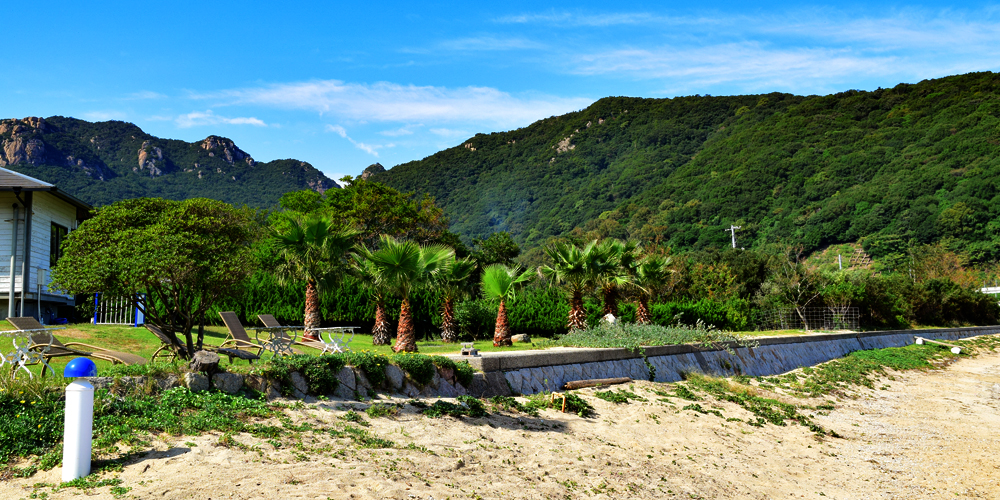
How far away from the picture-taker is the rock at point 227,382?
23.8ft

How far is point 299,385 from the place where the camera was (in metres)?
8.02

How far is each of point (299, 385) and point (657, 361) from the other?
867cm

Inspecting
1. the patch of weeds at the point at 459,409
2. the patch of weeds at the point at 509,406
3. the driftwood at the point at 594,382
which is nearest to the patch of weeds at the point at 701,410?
the driftwood at the point at 594,382

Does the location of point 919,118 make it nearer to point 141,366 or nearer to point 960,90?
point 960,90

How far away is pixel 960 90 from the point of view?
271 feet

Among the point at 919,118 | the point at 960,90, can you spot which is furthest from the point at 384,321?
the point at 960,90

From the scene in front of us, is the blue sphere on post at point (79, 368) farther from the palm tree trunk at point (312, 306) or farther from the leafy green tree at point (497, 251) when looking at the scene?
the leafy green tree at point (497, 251)

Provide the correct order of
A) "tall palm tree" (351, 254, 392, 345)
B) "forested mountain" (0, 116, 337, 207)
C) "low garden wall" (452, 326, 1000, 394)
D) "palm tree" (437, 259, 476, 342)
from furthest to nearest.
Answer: "forested mountain" (0, 116, 337, 207), "palm tree" (437, 259, 476, 342), "tall palm tree" (351, 254, 392, 345), "low garden wall" (452, 326, 1000, 394)

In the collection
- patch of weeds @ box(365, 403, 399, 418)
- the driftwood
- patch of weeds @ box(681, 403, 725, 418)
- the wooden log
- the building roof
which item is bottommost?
the wooden log

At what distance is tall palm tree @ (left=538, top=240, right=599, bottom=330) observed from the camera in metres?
19.2

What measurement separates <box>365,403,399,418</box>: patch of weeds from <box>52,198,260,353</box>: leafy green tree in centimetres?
340

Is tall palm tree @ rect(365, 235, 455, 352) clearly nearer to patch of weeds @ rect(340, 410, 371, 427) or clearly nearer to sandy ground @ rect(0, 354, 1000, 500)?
sandy ground @ rect(0, 354, 1000, 500)

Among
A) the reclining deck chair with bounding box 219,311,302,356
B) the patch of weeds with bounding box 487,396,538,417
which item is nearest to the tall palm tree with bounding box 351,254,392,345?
the reclining deck chair with bounding box 219,311,302,356

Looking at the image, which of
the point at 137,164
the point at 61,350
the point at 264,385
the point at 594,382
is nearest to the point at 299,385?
the point at 264,385
